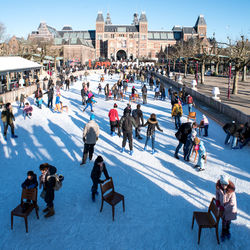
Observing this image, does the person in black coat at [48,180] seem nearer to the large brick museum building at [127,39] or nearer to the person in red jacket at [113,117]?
the person in red jacket at [113,117]

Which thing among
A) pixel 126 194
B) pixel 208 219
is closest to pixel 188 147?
pixel 126 194

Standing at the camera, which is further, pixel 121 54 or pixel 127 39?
pixel 121 54

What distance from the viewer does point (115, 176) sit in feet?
21.4

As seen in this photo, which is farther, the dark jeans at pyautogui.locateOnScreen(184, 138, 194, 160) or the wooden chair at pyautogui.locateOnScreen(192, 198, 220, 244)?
the dark jeans at pyautogui.locateOnScreen(184, 138, 194, 160)

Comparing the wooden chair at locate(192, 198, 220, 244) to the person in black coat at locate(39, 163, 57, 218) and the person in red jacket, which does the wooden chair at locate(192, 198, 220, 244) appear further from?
the person in red jacket

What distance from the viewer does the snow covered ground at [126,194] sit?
A: 4.23 m

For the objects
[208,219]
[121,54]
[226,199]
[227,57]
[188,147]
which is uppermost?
[121,54]

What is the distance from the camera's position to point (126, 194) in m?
5.66

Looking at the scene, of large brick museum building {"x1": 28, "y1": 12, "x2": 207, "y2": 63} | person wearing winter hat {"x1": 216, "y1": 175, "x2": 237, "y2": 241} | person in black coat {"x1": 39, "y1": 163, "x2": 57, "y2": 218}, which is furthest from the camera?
large brick museum building {"x1": 28, "y1": 12, "x2": 207, "y2": 63}

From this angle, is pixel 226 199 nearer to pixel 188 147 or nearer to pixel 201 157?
pixel 201 157

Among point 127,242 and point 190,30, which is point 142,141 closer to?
point 127,242

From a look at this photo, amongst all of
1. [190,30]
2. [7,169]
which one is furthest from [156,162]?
[190,30]

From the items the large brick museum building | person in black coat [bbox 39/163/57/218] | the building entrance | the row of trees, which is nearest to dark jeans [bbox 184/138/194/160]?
person in black coat [bbox 39/163/57/218]

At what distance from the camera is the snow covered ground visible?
4230 millimetres
